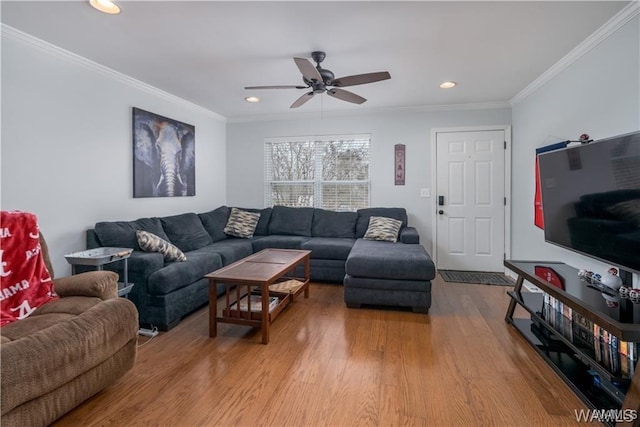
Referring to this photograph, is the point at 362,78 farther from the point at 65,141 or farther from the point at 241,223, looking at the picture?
the point at 241,223

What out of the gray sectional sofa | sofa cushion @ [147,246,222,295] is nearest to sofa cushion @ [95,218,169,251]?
the gray sectional sofa

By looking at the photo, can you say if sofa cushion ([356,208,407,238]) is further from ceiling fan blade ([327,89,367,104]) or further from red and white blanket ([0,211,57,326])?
red and white blanket ([0,211,57,326])

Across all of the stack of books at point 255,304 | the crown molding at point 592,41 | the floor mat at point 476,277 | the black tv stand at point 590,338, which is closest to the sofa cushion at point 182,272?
the stack of books at point 255,304

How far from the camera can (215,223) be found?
4.41 metres

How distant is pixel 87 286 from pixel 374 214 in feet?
11.3

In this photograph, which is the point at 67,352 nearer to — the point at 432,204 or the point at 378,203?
the point at 378,203

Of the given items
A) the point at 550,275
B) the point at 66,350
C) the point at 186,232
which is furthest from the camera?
the point at 186,232

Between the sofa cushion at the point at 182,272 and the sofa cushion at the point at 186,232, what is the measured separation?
0.76 ft

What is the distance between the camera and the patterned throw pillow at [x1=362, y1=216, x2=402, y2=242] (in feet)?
13.4

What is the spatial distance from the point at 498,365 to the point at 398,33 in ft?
8.15

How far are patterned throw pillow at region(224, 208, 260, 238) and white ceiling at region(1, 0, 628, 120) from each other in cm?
190

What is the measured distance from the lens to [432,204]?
4.60 meters

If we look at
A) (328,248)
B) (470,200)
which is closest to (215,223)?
(328,248)

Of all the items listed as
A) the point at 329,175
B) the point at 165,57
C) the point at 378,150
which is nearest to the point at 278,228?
the point at 329,175
